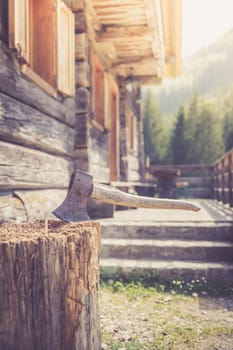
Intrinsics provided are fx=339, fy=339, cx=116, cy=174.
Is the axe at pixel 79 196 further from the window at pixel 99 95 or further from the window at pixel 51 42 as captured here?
the window at pixel 99 95

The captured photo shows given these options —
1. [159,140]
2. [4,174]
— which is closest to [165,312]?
[4,174]

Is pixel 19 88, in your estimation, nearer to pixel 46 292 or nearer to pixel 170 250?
pixel 46 292

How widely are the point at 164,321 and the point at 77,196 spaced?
1422 mm

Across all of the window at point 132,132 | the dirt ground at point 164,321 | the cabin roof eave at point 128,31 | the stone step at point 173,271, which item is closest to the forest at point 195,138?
the window at point 132,132

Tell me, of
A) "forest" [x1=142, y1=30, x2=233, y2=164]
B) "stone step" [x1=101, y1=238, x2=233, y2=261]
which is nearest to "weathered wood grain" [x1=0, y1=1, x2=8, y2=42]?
"stone step" [x1=101, y1=238, x2=233, y2=261]

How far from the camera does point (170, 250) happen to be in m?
4.31

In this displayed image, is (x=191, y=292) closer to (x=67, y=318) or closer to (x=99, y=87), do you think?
(x=67, y=318)

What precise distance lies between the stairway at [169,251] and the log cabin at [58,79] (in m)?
Answer: 1.01

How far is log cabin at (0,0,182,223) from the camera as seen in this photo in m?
3.27

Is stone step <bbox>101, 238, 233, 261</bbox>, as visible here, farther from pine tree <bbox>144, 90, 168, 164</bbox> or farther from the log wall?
pine tree <bbox>144, 90, 168, 164</bbox>

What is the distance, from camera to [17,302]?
6.24 feet

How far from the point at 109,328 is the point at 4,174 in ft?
5.40

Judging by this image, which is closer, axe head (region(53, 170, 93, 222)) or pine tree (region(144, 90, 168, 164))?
axe head (region(53, 170, 93, 222))

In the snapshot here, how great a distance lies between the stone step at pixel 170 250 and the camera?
4.23 m
